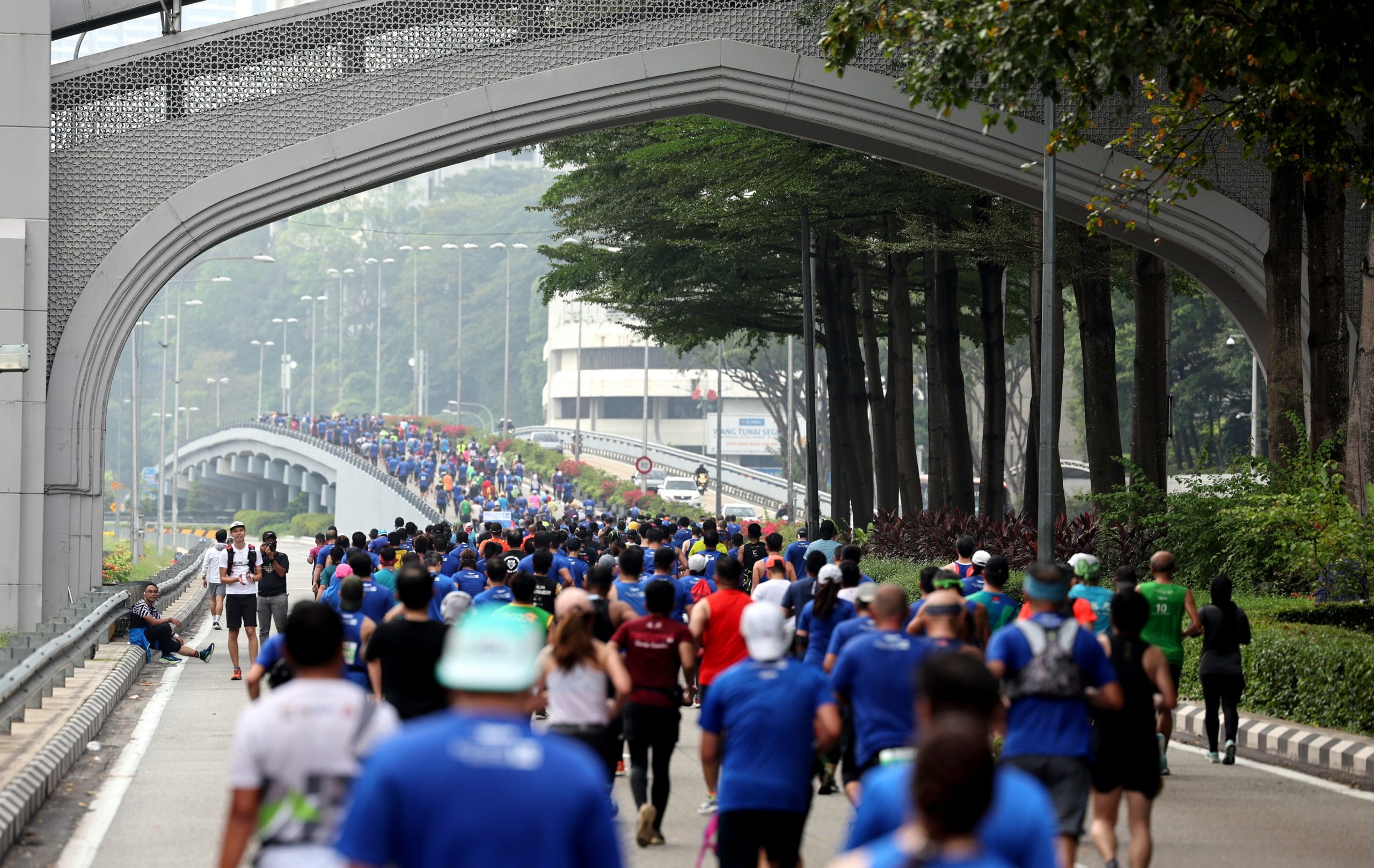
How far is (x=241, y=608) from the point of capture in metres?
20.1

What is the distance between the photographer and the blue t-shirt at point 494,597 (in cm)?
1220

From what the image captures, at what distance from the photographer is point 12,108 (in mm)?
23141

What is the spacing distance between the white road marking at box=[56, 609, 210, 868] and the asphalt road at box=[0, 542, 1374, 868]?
16 mm

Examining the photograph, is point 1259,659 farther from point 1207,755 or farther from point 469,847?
point 469,847

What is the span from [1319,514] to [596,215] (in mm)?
19658

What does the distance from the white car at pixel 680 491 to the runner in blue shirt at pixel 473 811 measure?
238ft

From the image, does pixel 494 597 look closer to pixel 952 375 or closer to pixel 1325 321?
pixel 1325 321

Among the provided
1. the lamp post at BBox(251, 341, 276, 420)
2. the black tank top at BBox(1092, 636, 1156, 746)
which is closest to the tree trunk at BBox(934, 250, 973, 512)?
the black tank top at BBox(1092, 636, 1156, 746)

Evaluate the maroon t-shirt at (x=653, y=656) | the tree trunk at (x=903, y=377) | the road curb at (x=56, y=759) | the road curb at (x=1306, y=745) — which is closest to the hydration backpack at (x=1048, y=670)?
the maroon t-shirt at (x=653, y=656)

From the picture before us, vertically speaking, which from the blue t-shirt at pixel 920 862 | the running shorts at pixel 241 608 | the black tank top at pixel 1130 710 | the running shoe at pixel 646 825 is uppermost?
the blue t-shirt at pixel 920 862

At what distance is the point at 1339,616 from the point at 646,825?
30.7ft

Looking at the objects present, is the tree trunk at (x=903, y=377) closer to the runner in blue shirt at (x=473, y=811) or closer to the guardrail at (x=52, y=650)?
the guardrail at (x=52, y=650)

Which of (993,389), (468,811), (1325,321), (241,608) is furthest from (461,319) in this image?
(468,811)

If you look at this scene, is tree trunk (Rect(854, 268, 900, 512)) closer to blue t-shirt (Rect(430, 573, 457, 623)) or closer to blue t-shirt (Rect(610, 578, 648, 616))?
blue t-shirt (Rect(430, 573, 457, 623))
